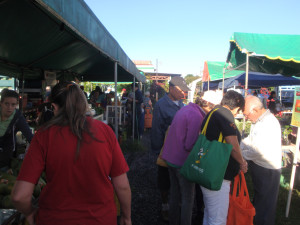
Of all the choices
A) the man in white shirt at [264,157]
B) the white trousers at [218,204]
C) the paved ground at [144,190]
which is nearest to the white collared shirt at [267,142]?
the man in white shirt at [264,157]

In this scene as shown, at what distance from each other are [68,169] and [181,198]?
1894 millimetres

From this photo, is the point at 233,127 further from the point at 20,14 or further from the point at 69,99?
the point at 20,14

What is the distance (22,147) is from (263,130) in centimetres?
411

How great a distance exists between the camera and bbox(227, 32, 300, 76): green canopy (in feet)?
14.2

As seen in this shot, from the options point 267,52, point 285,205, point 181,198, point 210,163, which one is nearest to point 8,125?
point 181,198

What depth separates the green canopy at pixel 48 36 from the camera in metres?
2.14

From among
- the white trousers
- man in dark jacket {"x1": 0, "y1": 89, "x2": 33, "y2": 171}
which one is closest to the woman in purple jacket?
the white trousers

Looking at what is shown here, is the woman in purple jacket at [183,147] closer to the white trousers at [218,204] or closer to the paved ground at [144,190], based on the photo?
the white trousers at [218,204]

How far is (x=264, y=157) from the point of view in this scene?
276 centimetres

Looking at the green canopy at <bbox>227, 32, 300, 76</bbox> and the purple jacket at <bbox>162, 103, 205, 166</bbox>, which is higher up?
the green canopy at <bbox>227, 32, 300, 76</bbox>

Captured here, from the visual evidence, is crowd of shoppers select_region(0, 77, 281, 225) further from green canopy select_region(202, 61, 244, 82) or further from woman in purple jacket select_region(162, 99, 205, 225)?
green canopy select_region(202, 61, 244, 82)

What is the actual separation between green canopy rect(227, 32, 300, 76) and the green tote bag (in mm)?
2756

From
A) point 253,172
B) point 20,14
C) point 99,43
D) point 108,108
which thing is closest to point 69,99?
point 99,43

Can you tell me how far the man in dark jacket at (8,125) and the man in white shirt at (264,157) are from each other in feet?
9.26
